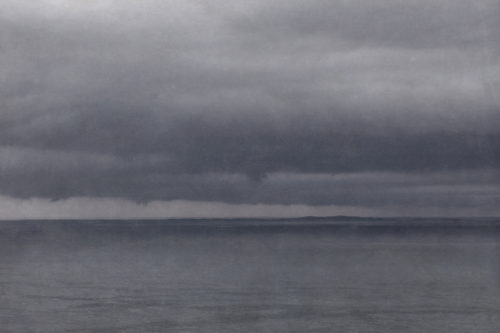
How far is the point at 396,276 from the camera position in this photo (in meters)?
81.1

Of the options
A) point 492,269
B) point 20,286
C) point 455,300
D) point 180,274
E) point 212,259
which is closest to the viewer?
point 455,300

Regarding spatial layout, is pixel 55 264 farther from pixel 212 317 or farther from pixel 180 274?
pixel 212 317

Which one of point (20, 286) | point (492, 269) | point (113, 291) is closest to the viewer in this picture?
point (113, 291)

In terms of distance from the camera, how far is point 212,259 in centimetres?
11262

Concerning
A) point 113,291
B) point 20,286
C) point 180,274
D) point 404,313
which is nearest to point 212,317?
point 404,313

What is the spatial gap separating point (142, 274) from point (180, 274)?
4.91 meters

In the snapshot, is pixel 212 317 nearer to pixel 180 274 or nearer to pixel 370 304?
pixel 370 304

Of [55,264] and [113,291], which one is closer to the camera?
[113,291]

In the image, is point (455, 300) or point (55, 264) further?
point (55, 264)

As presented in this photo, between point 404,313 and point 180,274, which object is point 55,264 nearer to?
point 180,274

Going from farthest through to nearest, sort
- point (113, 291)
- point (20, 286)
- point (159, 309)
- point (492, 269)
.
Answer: point (492, 269), point (20, 286), point (113, 291), point (159, 309)

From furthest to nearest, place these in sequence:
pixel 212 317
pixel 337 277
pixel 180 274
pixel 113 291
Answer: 1. pixel 180 274
2. pixel 337 277
3. pixel 113 291
4. pixel 212 317

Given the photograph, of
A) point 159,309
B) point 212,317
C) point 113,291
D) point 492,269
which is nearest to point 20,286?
point 113,291

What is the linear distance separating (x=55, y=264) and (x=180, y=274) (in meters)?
25.6
